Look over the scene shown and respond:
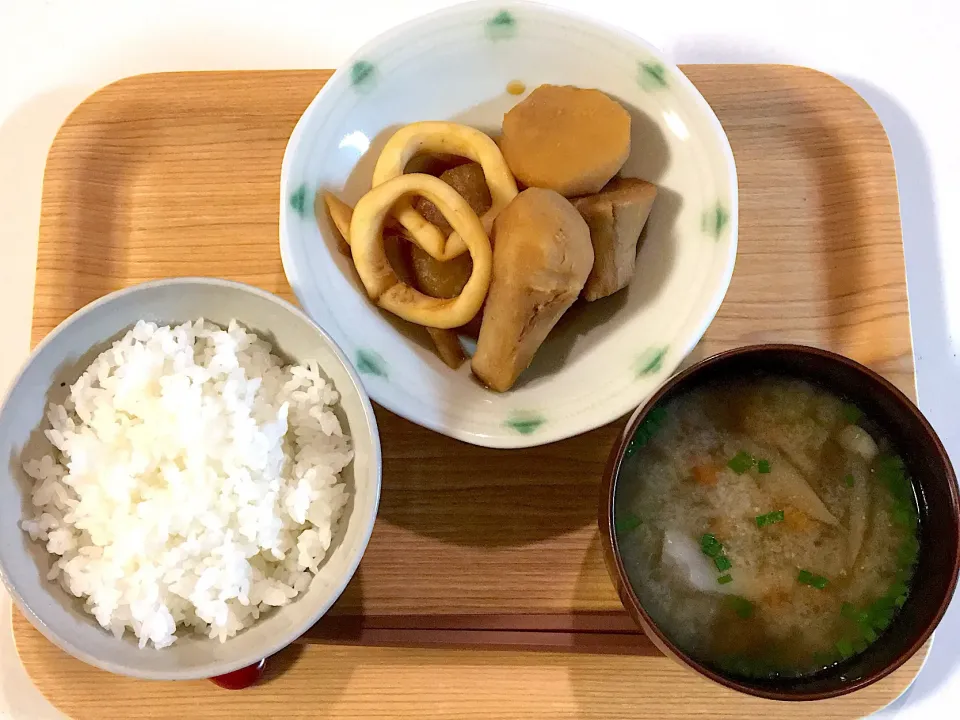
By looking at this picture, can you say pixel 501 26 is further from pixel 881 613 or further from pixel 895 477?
pixel 881 613

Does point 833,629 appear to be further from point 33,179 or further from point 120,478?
point 33,179

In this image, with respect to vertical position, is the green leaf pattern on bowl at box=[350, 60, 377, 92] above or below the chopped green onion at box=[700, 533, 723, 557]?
above

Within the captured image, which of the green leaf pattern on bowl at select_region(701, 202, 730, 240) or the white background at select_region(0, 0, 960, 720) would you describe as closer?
the green leaf pattern on bowl at select_region(701, 202, 730, 240)

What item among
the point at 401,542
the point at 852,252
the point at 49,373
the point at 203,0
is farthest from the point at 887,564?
the point at 203,0

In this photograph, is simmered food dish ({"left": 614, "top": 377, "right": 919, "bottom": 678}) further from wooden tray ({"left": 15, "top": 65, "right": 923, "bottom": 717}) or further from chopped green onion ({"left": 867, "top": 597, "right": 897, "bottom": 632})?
wooden tray ({"left": 15, "top": 65, "right": 923, "bottom": 717})

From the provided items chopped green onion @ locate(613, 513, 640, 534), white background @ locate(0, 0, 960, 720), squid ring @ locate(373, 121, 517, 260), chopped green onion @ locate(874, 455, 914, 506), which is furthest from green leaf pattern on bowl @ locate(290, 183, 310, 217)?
chopped green onion @ locate(874, 455, 914, 506)

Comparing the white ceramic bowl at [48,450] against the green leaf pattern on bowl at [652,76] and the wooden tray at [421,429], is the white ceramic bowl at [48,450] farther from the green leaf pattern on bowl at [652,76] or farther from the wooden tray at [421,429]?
the green leaf pattern on bowl at [652,76]

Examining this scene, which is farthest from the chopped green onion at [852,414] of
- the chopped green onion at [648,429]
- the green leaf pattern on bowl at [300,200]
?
the green leaf pattern on bowl at [300,200]
